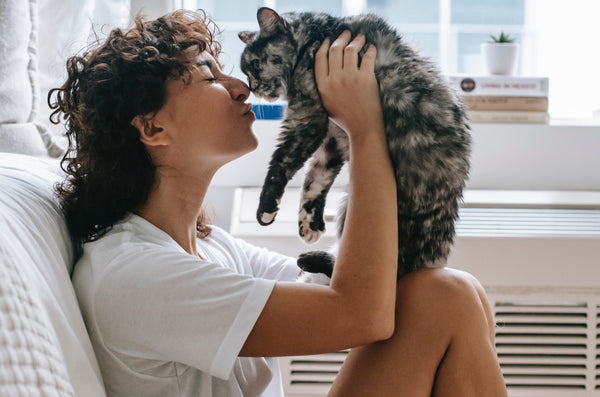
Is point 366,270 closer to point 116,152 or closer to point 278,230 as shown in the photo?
point 116,152

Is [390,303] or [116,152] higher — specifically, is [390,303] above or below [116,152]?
below

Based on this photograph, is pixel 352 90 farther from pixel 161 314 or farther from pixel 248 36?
pixel 161 314

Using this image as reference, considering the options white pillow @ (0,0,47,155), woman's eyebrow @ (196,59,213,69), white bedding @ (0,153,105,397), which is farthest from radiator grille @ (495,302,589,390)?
white pillow @ (0,0,47,155)

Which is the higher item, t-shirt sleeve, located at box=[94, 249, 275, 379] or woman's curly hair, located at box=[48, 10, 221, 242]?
woman's curly hair, located at box=[48, 10, 221, 242]

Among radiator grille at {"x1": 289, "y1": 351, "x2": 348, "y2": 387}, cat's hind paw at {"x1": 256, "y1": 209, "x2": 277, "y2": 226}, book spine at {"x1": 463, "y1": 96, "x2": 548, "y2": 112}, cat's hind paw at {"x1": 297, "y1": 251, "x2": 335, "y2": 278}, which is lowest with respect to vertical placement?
radiator grille at {"x1": 289, "y1": 351, "x2": 348, "y2": 387}

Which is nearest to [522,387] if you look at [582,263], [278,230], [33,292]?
[582,263]

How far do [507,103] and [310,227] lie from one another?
1.18 m

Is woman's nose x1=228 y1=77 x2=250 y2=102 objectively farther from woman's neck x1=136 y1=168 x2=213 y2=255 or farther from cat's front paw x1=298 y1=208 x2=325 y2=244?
cat's front paw x1=298 y1=208 x2=325 y2=244

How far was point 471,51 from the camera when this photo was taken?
93.3 inches

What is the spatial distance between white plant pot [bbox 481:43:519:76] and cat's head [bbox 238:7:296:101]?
120 cm

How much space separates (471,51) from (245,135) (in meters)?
1.56

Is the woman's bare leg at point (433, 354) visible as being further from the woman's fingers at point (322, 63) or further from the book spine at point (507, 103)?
the book spine at point (507, 103)

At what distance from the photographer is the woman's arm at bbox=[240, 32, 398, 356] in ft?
2.97

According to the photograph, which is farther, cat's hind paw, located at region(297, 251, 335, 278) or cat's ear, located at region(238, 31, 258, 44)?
cat's ear, located at region(238, 31, 258, 44)
